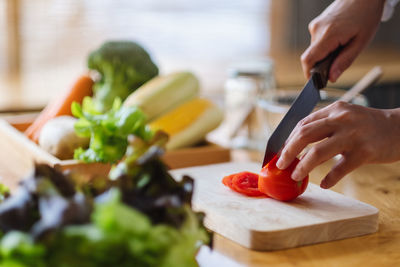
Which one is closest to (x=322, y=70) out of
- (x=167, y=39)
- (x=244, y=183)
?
(x=244, y=183)

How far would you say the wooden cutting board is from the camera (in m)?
1.01

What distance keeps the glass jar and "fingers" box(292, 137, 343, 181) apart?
65cm

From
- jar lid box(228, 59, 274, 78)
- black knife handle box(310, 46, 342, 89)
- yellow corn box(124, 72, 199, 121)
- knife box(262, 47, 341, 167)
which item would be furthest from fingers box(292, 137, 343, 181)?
jar lid box(228, 59, 274, 78)

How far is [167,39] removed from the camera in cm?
348

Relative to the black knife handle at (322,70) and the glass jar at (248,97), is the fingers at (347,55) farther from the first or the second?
the glass jar at (248,97)

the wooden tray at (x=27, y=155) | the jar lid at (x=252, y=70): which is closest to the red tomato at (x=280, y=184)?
the wooden tray at (x=27, y=155)

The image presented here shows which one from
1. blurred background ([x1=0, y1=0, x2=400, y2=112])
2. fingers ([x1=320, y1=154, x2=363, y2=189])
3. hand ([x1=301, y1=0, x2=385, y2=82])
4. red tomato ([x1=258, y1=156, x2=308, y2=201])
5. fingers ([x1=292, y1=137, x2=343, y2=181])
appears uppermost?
hand ([x1=301, y1=0, x2=385, y2=82])

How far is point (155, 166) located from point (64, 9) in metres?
2.53

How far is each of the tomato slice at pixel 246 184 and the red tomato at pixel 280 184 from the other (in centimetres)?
3

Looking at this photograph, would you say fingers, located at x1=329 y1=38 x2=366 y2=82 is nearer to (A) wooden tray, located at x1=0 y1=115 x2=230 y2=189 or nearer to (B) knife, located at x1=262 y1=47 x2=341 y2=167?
(B) knife, located at x1=262 y1=47 x2=341 y2=167

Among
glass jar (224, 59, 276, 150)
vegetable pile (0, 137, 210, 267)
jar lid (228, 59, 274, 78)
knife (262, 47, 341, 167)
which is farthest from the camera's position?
jar lid (228, 59, 274, 78)

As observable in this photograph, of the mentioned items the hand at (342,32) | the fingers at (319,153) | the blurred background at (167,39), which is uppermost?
the hand at (342,32)

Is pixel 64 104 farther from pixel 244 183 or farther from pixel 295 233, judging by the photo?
pixel 295 233

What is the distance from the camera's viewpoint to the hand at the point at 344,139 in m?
1.07
